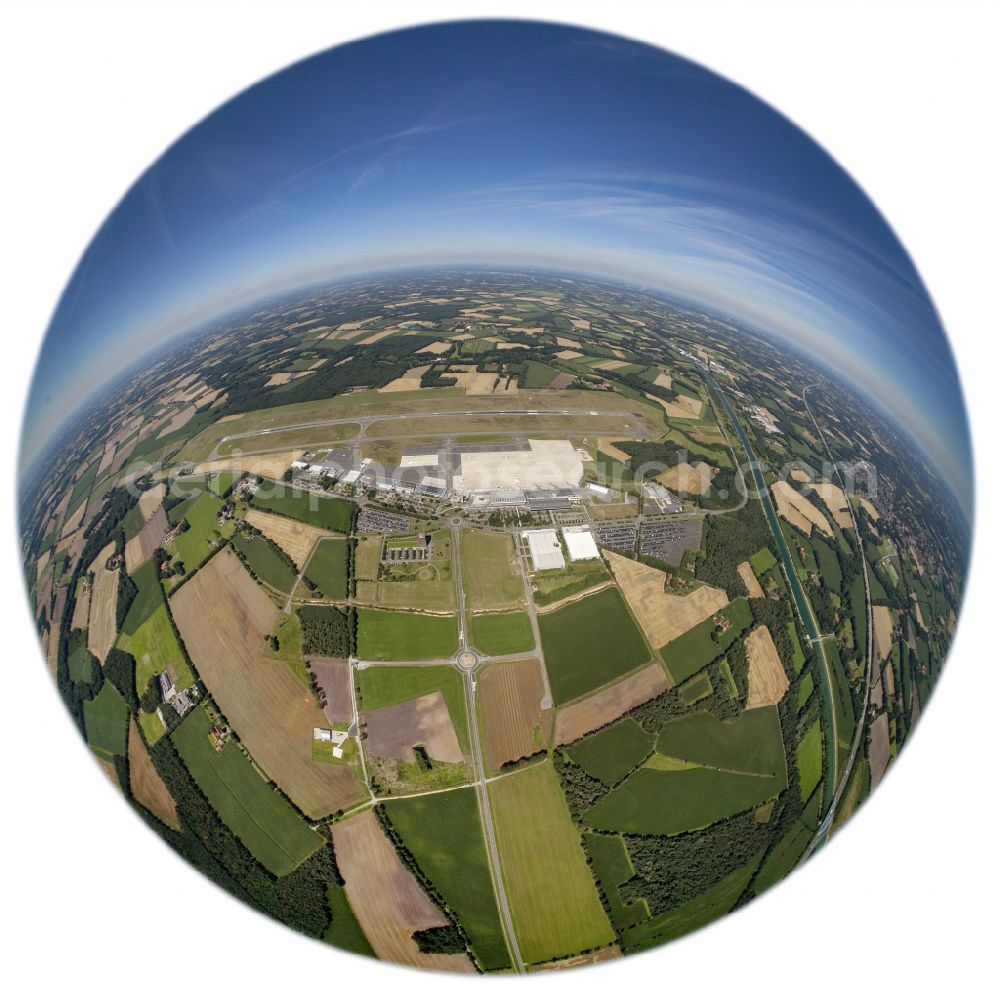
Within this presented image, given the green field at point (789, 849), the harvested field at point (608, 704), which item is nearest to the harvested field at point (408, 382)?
the harvested field at point (608, 704)

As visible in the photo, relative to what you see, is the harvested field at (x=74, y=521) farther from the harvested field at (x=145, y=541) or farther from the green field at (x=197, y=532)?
the green field at (x=197, y=532)

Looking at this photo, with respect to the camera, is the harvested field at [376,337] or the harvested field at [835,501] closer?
the harvested field at [835,501]

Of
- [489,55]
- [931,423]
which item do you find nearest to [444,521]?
[489,55]

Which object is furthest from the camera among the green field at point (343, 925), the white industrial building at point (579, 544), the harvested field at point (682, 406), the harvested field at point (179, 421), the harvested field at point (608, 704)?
the harvested field at point (682, 406)

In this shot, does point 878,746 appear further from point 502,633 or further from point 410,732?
point 410,732

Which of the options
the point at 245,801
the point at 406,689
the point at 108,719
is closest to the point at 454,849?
the point at 406,689

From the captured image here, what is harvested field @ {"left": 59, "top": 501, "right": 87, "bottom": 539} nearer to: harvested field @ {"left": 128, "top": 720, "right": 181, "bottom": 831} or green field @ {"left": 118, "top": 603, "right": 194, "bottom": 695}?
green field @ {"left": 118, "top": 603, "right": 194, "bottom": 695}

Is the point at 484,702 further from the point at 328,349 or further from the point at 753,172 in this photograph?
the point at 753,172
